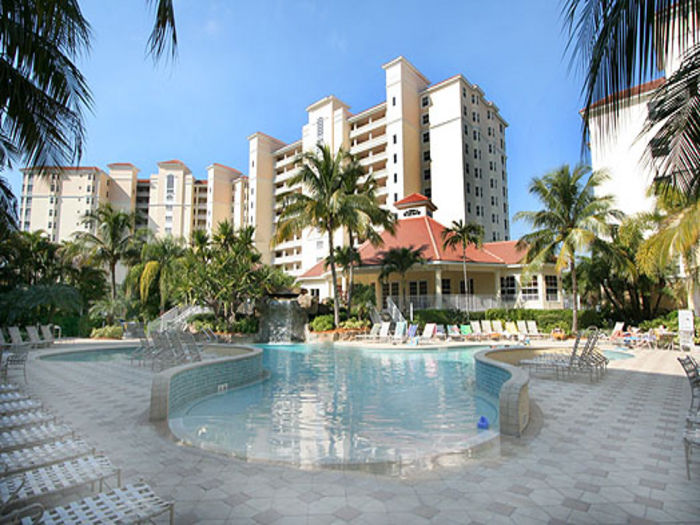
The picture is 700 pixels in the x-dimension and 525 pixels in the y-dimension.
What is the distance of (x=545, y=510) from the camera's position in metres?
3.51

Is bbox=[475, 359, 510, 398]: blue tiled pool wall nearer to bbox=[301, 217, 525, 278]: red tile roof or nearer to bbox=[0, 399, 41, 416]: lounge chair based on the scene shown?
bbox=[0, 399, 41, 416]: lounge chair

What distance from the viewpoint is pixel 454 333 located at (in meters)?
21.1

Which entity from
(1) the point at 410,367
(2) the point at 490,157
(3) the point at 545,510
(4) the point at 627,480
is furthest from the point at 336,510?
(2) the point at 490,157

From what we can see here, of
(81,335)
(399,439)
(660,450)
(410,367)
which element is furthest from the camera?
(81,335)

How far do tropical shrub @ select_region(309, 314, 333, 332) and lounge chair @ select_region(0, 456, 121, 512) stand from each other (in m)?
19.7

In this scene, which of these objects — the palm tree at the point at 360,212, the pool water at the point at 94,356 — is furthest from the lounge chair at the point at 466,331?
the pool water at the point at 94,356

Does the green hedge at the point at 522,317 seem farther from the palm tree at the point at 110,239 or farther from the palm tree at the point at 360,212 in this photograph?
the palm tree at the point at 110,239

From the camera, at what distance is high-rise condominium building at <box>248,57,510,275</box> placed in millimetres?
46562

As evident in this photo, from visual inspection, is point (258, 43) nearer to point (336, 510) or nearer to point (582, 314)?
point (336, 510)

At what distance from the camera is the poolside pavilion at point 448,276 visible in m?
25.7

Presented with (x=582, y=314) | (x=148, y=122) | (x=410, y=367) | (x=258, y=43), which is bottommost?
(x=410, y=367)

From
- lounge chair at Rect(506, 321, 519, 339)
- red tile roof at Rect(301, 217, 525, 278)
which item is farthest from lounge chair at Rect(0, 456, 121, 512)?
red tile roof at Rect(301, 217, 525, 278)

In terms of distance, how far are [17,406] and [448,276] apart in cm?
2743

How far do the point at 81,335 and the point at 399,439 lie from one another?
Result: 27655mm
